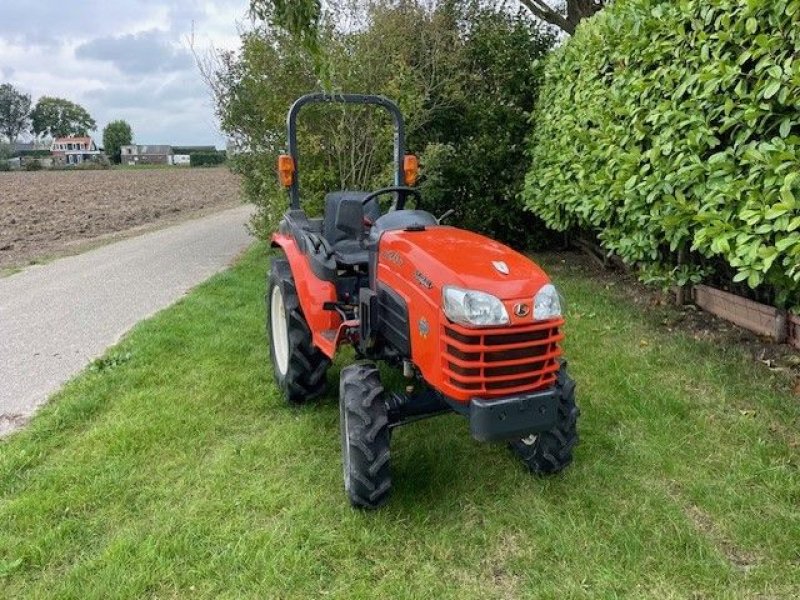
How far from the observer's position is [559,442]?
273 cm

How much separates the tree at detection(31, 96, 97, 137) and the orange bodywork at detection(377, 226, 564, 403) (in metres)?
117

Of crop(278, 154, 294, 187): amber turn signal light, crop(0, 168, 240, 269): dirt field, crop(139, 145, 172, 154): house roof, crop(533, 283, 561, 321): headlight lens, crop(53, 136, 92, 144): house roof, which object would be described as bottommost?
crop(0, 168, 240, 269): dirt field

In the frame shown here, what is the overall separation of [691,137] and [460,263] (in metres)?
2.04

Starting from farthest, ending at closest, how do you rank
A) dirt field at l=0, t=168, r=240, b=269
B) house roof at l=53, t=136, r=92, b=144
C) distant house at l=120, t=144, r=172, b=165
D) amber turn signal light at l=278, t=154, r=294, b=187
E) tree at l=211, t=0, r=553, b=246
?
house roof at l=53, t=136, r=92, b=144
distant house at l=120, t=144, r=172, b=165
dirt field at l=0, t=168, r=240, b=269
tree at l=211, t=0, r=553, b=246
amber turn signal light at l=278, t=154, r=294, b=187

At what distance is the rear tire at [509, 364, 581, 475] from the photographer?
2641 mm

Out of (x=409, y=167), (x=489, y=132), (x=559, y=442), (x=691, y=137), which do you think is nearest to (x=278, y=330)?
(x=409, y=167)

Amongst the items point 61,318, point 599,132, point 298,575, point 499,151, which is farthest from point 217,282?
point 298,575

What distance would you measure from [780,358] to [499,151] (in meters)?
4.04

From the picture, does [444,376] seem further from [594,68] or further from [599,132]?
[594,68]

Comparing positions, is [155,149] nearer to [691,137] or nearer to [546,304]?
[691,137]

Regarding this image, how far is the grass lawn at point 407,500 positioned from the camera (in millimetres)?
2256

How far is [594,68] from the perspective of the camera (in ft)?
17.2

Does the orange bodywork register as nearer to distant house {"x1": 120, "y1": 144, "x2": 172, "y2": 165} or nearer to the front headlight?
the front headlight

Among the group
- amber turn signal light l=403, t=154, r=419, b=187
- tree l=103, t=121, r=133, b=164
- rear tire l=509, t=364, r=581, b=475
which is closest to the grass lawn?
rear tire l=509, t=364, r=581, b=475
